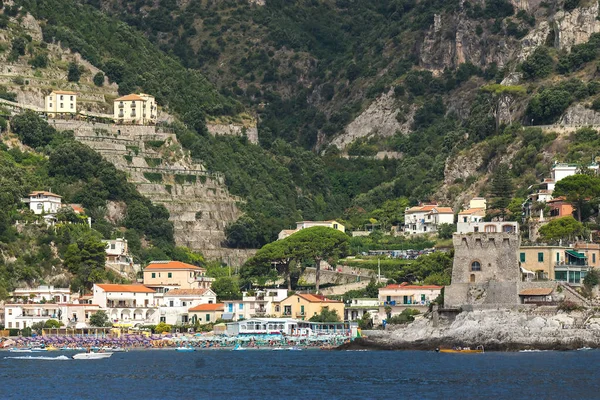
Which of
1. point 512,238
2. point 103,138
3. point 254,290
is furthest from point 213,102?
point 512,238

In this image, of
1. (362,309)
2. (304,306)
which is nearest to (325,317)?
(304,306)

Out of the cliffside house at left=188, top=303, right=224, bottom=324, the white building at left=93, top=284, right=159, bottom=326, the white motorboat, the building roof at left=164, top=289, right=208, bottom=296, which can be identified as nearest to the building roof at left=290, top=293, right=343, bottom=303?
the cliffside house at left=188, top=303, right=224, bottom=324

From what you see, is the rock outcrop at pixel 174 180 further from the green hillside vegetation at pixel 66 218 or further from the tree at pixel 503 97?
the tree at pixel 503 97

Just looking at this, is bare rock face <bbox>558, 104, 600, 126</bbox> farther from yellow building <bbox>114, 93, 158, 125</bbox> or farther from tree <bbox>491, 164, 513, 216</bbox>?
yellow building <bbox>114, 93, 158, 125</bbox>

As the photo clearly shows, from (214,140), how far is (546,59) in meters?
31.2

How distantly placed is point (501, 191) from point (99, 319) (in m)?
35.9

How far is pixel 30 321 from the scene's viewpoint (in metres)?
135

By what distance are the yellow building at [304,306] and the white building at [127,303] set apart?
9.15m

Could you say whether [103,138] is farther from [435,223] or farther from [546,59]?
[546,59]

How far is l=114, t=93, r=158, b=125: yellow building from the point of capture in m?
166

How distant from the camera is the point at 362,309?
138m

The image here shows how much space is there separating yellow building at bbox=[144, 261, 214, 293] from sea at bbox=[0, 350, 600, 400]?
16.0m

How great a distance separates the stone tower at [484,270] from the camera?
407 feet

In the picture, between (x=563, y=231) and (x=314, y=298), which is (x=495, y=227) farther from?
(x=314, y=298)
